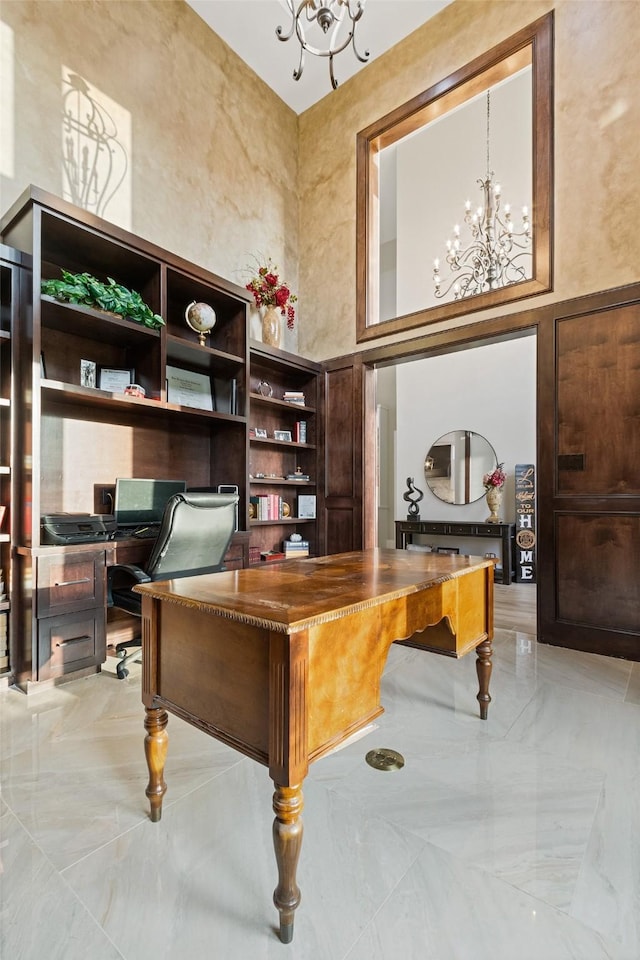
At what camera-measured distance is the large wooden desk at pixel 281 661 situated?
987 millimetres

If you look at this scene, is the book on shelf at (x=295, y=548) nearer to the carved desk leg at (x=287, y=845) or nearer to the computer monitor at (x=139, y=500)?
the computer monitor at (x=139, y=500)

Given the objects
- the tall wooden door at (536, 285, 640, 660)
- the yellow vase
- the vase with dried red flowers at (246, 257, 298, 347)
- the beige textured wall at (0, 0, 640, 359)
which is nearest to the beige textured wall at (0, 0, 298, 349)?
the beige textured wall at (0, 0, 640, 359)

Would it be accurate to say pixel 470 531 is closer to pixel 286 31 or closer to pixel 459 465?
pixel 459 465

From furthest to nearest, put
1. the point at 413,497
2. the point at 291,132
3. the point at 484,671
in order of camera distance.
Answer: the point at 413,497 → the point at 291,132 → the point at 484,671

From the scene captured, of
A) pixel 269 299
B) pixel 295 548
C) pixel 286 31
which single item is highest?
pixel 286 31

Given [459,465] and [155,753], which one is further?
[459,465]

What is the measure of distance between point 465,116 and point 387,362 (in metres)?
4.40

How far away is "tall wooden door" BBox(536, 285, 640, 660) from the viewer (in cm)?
282

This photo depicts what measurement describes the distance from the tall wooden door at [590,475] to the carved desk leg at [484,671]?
4.43ft

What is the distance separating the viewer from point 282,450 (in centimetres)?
448

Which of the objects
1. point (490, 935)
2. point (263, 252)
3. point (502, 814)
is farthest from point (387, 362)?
point (490, 935)

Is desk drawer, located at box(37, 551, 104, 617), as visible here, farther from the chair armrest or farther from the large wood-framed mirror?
the large wood-framed mirror

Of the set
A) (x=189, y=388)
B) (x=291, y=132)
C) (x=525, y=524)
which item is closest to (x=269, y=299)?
(x=189, y=388)

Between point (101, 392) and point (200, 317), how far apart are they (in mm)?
1113
